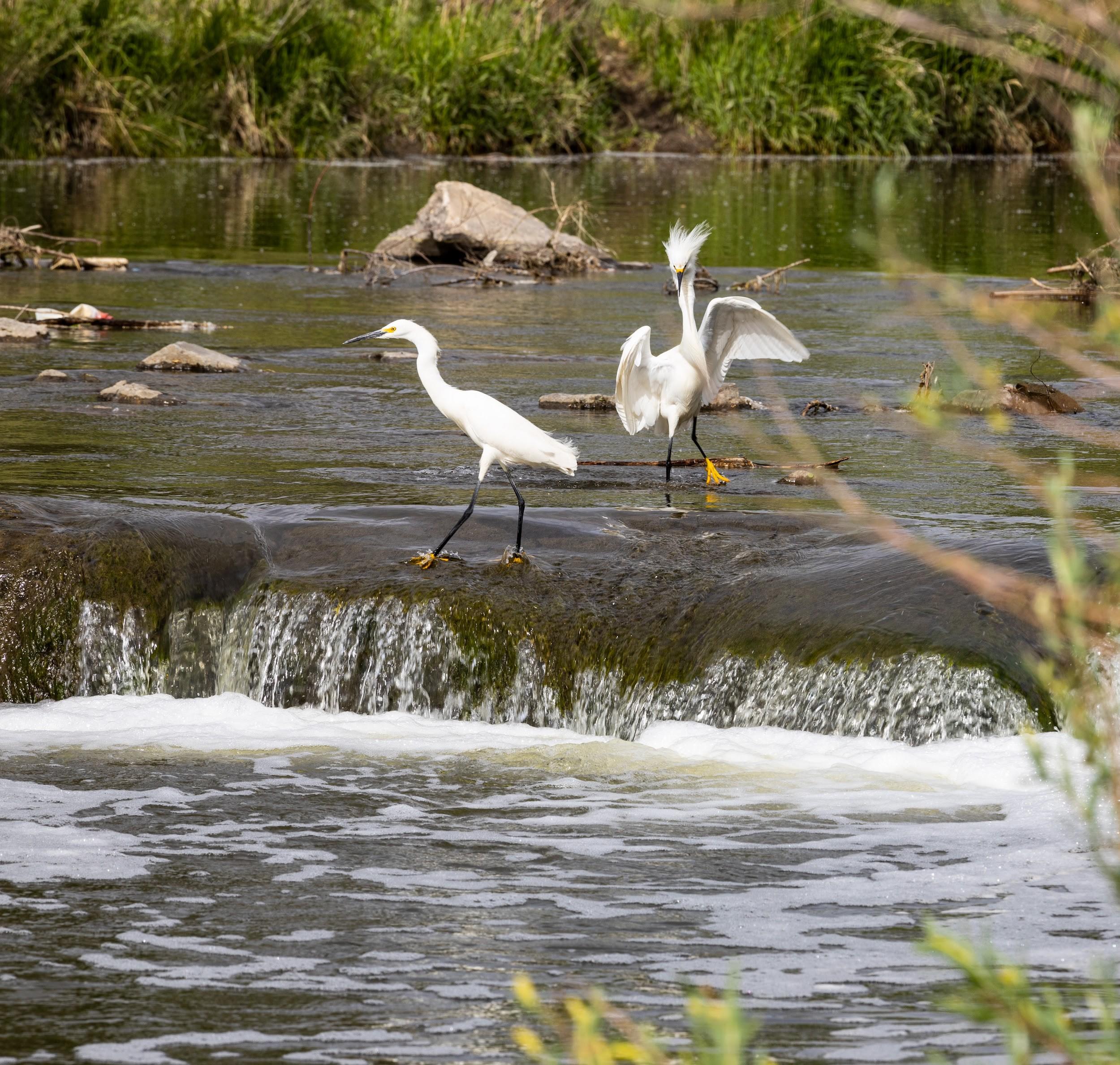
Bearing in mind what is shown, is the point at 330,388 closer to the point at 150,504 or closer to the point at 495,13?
the point at 150,504

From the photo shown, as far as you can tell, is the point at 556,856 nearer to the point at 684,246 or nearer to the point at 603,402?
the point at 684,246

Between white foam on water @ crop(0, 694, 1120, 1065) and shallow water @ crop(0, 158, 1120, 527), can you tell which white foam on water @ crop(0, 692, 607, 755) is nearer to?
white foam on water @ crop(0, 694, 1120, 1065)

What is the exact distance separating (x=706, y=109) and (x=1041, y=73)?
3393 cm

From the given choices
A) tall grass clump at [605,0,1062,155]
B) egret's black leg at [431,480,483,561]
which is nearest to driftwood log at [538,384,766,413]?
egret's black leg at [431,480,483,561]

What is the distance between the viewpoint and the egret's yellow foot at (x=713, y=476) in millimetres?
8773

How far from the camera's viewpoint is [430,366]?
768 cm

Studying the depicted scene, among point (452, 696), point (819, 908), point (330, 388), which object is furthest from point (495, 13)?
point (819, 908)

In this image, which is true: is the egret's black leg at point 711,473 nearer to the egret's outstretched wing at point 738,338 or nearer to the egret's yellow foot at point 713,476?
the egret's yellow foot at point 713,476

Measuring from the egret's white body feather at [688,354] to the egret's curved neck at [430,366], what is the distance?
42.9 inches

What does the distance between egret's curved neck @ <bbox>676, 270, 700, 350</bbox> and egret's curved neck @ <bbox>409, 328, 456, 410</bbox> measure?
1.58 metres

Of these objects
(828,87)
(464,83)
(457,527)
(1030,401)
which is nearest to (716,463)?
(1030,401)

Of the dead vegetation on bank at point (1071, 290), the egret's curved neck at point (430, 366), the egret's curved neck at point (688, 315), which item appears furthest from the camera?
the dead vegetation on bank at point (1071, 290)

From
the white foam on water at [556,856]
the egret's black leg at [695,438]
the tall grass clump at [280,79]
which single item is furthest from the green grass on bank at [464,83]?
the white foam on water at [556,856]

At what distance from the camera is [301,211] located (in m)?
23.3
